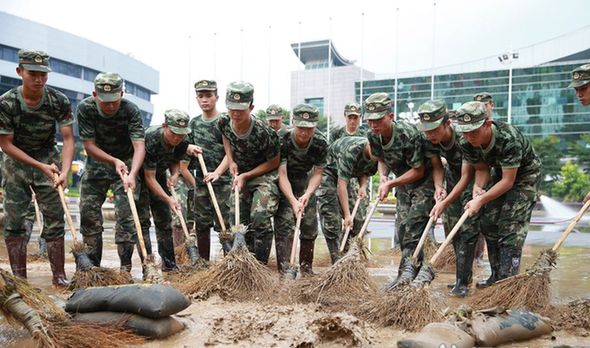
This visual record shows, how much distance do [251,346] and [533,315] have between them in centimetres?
196

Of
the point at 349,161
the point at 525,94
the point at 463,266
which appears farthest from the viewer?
the point at 525,94

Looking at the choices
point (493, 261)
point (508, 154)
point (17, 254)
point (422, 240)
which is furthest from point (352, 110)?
point (17, 254)

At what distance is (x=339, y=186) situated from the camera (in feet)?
22.1

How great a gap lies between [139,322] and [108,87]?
2.73 metres

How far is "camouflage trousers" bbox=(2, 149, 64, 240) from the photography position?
5352mm

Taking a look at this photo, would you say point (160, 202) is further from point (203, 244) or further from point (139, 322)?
point (139, 322)

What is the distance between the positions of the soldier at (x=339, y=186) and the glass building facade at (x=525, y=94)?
48989 mm

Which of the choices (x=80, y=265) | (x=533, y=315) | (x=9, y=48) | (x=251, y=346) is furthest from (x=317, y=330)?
(x=9, y=48)

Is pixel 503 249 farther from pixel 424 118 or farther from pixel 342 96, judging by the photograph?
pixel 342 96

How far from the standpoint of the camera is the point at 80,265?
4.78 m

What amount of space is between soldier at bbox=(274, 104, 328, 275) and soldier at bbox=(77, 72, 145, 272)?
1510 millimetres

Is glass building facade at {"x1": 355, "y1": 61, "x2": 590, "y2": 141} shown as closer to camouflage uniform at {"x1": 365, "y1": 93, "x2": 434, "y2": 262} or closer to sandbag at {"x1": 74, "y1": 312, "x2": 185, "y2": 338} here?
camouflage uniform at {"x1": 365, "y1": 93, "x2": 434, "y2": 262}

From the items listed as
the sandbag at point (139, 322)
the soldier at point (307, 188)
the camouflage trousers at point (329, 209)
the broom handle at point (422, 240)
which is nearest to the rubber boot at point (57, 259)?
the sandbag at point (139, 322)

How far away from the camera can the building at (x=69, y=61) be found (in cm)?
4688
